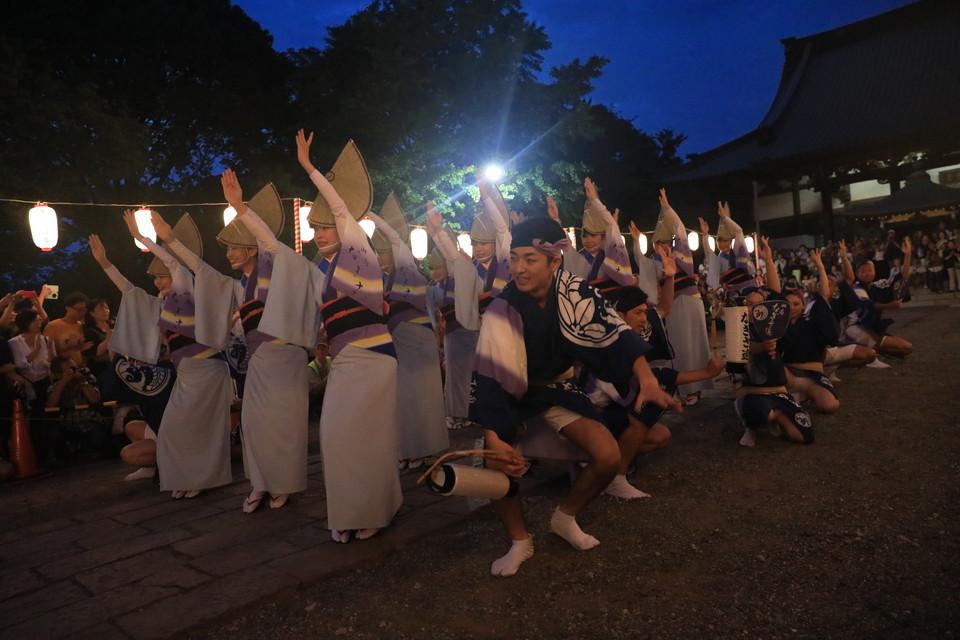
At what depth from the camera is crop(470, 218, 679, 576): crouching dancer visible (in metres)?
3.37

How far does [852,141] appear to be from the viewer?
21.3m

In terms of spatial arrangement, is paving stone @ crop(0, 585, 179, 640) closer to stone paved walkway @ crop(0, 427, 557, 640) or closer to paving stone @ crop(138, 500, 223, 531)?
stone paved walkway @ crop(0, 427, 557, 640)

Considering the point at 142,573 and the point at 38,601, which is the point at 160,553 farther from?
the point at 38,601

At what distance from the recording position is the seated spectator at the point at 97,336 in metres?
8.20

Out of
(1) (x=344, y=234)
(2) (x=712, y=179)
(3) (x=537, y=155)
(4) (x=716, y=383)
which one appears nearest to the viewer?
(1) (x=344, y=234)

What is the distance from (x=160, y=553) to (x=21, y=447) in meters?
3.84

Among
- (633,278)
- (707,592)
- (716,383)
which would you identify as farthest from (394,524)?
(716,383)

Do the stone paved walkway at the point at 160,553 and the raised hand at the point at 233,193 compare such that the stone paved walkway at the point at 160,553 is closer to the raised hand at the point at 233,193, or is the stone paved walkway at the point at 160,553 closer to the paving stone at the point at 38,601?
the paving stone at the point at 38,601

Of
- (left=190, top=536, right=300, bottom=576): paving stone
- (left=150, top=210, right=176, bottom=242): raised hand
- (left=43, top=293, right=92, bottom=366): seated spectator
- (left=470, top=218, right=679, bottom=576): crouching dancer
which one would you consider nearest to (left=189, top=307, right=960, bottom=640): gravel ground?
(left=470, top=218, right=679, bottom=576): crouching dancer

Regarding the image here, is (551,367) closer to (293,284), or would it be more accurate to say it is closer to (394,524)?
(394,524)

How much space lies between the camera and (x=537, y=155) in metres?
17.1

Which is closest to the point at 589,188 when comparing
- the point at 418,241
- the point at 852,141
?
the point at 418,241

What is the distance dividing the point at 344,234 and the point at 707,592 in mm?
2952

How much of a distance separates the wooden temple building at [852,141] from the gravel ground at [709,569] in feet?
63.5
